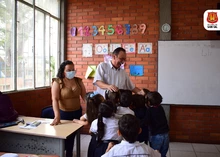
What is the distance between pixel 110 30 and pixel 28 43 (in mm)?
1640

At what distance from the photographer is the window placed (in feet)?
9.60

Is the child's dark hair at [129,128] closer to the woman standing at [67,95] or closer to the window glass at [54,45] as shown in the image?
the woman standing at [67,95]

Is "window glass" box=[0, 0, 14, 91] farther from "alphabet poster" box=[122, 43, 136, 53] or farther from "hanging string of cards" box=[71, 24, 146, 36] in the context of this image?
"alphabet poster" box=[122, 43, 136, 53]

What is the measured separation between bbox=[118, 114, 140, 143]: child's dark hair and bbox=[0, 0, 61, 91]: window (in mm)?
2100

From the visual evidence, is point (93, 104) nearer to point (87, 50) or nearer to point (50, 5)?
point (87, 50)

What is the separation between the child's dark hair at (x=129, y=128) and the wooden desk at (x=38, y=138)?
846 millimetres

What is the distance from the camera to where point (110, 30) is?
422 centimetres

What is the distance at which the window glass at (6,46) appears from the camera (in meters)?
2.84

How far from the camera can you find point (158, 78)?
13.1 ft

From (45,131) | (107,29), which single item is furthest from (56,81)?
(107,29)

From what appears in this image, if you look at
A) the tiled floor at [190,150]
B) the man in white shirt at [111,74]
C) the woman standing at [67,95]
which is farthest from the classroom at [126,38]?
the man in white shirt at [111,74]

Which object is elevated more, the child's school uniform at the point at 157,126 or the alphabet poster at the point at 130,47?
the alphabet poster at the point at 130,47

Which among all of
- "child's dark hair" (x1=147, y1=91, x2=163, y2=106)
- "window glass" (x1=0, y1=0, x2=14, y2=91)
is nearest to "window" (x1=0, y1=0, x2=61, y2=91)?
"window glass" (x1=0, y1=0, x2=14, y2=91)

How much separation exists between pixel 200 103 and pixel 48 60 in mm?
3026
